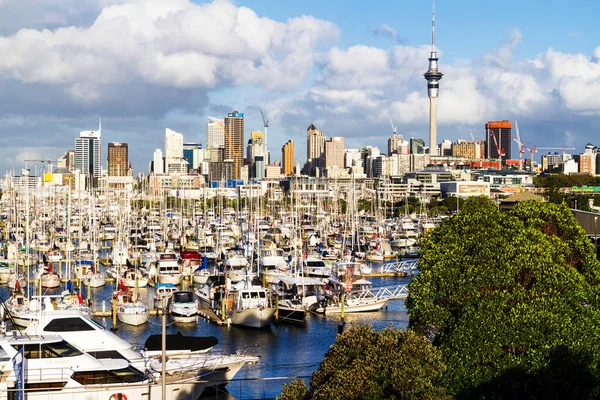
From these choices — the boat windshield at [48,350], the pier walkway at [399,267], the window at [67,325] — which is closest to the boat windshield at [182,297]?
the window at [67,325]

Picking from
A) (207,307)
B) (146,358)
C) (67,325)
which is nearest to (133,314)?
(207,307)

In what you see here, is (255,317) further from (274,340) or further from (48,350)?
(48,350)

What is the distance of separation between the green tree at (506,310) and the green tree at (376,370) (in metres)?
1.64

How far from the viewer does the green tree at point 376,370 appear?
47.3 ft

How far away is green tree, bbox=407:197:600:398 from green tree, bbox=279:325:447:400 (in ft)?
5.38

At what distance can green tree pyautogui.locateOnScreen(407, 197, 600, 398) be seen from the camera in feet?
56.1

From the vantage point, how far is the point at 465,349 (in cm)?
1745

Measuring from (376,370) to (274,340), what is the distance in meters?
18.1

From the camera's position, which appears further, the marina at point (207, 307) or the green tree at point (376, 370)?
the marina at point (207, 307)

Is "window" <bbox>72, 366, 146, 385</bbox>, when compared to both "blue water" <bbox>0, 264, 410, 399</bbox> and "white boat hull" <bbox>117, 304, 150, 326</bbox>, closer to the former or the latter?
"blue water" <bbox>0, 264, 410, 399</bbox>

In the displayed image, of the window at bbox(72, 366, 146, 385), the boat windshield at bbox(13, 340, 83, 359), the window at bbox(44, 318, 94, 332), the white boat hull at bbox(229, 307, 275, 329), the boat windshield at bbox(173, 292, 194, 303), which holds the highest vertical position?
the window at bbox(44, 318, 94, 332)

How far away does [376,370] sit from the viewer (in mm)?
14891

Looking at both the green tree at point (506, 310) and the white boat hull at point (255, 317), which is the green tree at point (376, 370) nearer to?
the green tree at point (506, 310)

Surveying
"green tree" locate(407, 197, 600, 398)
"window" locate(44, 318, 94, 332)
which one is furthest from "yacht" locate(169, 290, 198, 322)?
"green tree" locate(407, 197, 600, 398)
